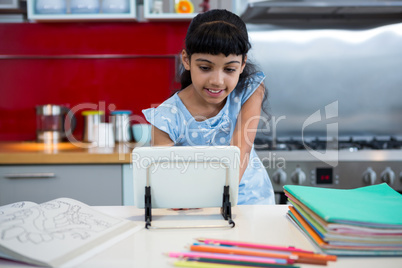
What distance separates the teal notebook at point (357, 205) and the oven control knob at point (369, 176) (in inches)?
38.5

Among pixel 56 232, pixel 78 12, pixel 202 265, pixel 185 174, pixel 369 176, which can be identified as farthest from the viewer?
pixel 78 12

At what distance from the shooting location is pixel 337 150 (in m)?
2.08

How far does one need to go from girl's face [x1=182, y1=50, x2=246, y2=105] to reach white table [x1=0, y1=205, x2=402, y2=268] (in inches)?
13.9

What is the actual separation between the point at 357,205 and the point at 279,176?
110cm

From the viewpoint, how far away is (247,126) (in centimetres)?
131

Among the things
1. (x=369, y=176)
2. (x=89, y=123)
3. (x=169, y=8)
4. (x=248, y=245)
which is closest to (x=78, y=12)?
(x=169, y=8)

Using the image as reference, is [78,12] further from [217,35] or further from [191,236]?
[191,236]

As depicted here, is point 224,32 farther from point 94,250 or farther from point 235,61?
point 94,250

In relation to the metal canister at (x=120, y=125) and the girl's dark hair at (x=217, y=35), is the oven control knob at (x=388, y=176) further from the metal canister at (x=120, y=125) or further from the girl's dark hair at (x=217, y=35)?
the metal canister at (x=120, y=125)

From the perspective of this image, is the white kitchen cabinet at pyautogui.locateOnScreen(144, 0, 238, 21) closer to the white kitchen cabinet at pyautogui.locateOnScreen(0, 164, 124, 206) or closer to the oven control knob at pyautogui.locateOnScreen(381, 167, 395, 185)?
the white kitchen cabinet at pyautogui.locateOnScreen(0, 164, 124, 206)

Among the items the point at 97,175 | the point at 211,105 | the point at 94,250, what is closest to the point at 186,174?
the point at 94,250

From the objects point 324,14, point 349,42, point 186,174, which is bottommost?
point 186,174

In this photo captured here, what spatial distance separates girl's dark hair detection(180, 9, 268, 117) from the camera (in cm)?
108

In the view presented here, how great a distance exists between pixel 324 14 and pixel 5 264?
218 cm
